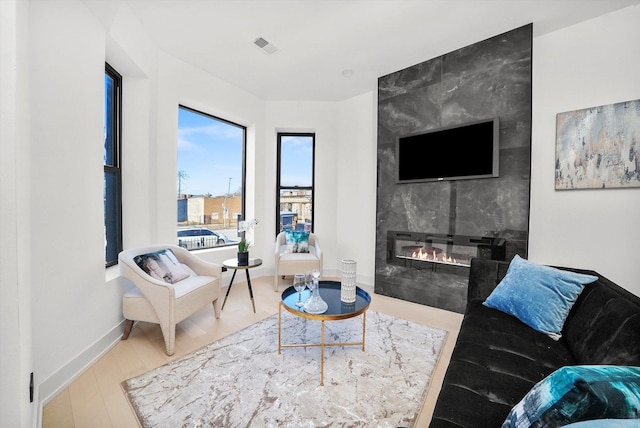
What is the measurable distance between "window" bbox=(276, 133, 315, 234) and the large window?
0.68 meters

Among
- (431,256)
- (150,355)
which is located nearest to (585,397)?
(150,355)

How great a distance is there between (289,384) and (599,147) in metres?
3.38

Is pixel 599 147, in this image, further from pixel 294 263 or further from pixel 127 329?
pixel 127 329

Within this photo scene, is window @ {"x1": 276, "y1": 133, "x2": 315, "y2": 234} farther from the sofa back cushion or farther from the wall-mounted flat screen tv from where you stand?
the sofa back cushion

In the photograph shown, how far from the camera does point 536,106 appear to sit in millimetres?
2738

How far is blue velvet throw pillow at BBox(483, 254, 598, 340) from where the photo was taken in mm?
1592

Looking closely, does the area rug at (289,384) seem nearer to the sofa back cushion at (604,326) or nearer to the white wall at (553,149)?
the sofa back cushion at (604,326)

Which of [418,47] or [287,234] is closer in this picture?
[418,47]

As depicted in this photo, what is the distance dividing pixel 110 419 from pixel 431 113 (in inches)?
156

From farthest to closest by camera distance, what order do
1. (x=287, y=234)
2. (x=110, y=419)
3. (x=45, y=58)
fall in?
(x=287, y=234), (x=45, y=58), (x=110, y=419)

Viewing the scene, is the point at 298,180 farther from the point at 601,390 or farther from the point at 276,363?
the point at 601,390

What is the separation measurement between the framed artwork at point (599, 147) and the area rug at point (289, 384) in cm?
205

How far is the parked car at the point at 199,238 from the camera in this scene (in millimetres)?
3787

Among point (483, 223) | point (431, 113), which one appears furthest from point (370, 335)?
point (431, 113)
